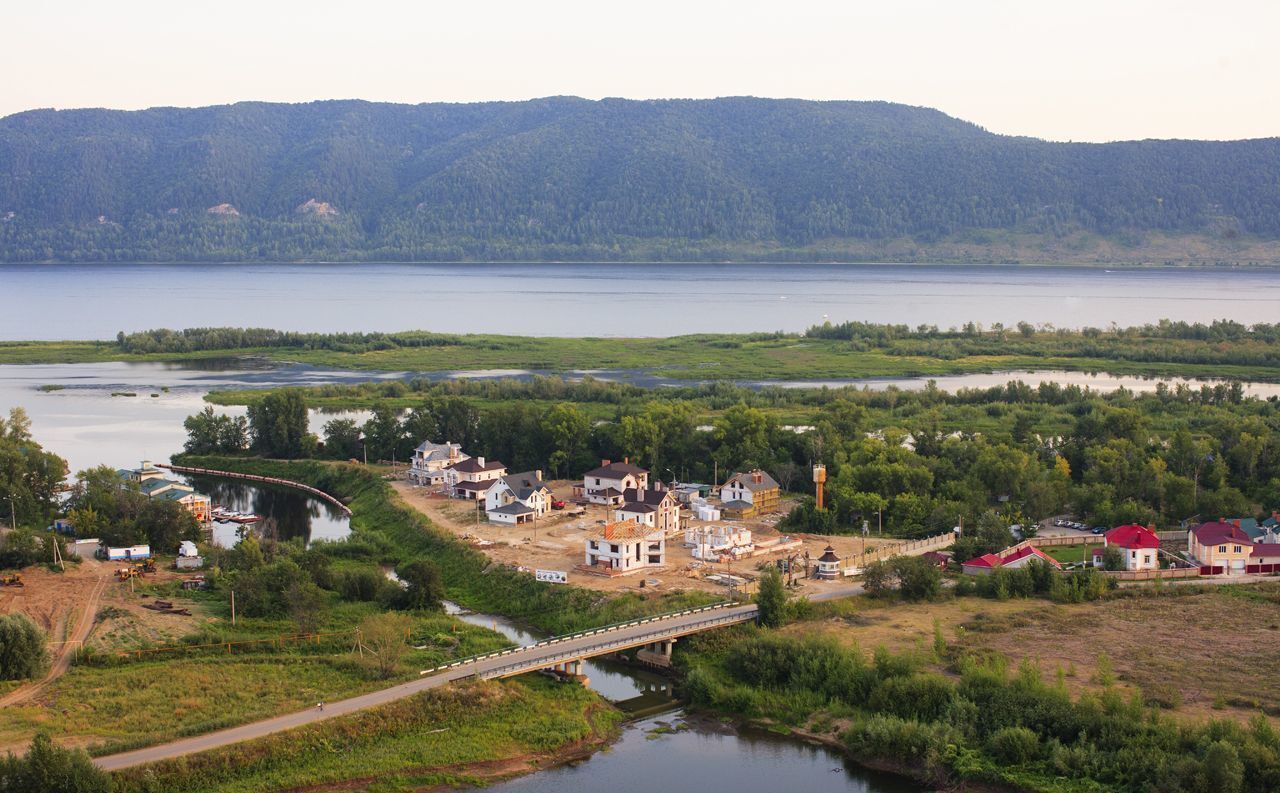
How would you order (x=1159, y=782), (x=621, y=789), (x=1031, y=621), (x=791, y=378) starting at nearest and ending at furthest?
1. (x=1159, y=782)
2. (x=621, y=789)
3. (x=1031, y=621)
4. (x=791, y=378)

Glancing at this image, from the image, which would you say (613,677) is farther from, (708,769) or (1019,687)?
(1019,687)

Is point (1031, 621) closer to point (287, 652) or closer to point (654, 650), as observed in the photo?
point (654, 650)

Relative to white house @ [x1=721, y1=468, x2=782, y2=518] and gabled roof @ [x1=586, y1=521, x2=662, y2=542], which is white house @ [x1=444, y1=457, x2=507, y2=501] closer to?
white house @ [x1=721, y1=468, x2=782, y2=518]

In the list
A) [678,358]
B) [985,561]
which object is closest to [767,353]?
[678,358]

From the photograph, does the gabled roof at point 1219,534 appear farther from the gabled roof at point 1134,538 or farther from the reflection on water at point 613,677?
the reflection on water at point 613,677

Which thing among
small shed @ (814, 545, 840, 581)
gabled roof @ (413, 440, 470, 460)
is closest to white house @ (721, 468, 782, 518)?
small shed @ (814, 545, 840, 581)

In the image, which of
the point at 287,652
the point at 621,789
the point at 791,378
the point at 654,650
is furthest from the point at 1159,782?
the point at 791,378
